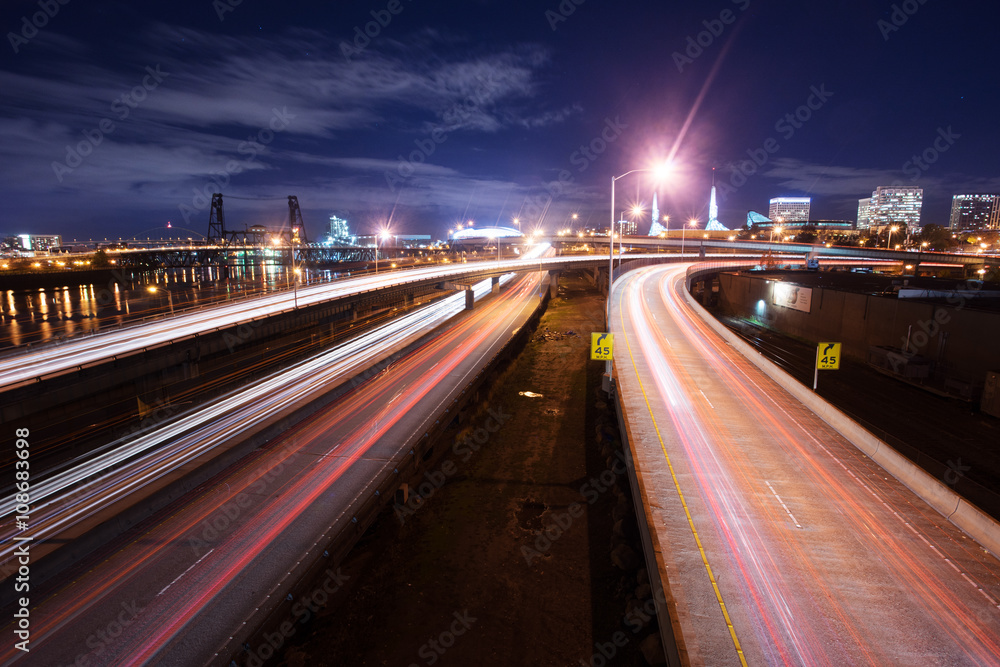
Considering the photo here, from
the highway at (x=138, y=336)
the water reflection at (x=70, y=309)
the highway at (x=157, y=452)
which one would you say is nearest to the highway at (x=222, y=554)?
the highway at (x=157, y=452)

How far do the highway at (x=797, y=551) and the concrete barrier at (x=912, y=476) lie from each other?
0.86 ft

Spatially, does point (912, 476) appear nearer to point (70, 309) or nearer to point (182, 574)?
point (182, 574)

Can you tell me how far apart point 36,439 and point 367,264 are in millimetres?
103062

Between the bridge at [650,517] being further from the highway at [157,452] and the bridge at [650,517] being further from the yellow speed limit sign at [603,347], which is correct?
the yellow speed limit sign at [603,347]

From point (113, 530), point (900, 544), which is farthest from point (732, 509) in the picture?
point (113, 530)

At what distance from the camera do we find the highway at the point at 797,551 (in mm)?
7855

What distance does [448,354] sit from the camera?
28.7m

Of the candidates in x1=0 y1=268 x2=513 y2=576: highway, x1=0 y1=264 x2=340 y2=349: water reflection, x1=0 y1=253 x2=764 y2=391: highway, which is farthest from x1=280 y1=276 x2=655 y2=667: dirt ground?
x1=0 y1=264 x2=340 y2=349: water reflection

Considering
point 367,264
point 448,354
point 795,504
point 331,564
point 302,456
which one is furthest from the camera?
point 367,264

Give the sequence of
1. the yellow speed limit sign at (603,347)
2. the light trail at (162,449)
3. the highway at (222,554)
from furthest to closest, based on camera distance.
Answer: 1. the yellow speed limit sign at (603,347)
2. the light trail at (162,449)
3. the highway at (222,554)

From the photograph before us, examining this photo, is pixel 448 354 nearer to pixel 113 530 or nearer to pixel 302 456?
pixel 302 456

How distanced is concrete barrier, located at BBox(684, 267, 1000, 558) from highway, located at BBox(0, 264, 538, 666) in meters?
15.1

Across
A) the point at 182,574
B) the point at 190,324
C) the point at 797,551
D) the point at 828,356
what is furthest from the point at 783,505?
the point at 190,324

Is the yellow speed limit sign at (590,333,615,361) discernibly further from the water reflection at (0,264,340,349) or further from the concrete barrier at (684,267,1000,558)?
the water reflection at (0,264,340,349)
